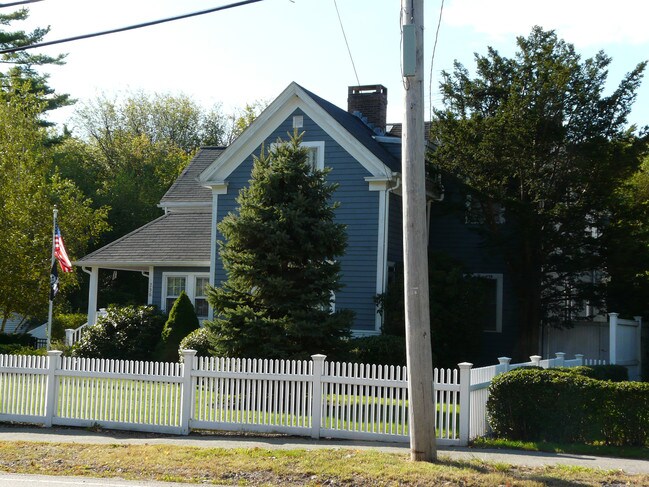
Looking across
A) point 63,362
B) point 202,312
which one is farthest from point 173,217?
point 63,362

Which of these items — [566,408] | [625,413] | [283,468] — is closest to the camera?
[283,468]

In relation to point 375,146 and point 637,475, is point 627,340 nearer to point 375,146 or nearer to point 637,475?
point 375,146

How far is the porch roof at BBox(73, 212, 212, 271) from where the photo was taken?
25.2 meters

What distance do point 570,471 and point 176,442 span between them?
A: 5.69 m

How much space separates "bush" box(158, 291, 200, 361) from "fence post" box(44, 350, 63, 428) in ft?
26.6

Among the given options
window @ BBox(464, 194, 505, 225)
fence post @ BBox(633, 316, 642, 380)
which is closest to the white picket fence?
window @ BBox(464, 194, 505, 225)

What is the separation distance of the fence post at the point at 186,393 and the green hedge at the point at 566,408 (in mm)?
4676

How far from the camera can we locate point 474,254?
24500 millimetres

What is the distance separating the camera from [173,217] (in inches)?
1099

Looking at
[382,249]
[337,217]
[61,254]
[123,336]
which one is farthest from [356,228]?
[61,254]

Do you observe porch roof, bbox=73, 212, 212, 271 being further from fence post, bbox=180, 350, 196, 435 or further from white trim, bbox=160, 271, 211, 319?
fence post, bbox=180, 350, 196, 435

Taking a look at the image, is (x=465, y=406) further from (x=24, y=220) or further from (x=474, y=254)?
(x=24, y=220)

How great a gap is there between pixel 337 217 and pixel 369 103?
6942mm

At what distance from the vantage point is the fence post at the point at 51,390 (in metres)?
13.9
